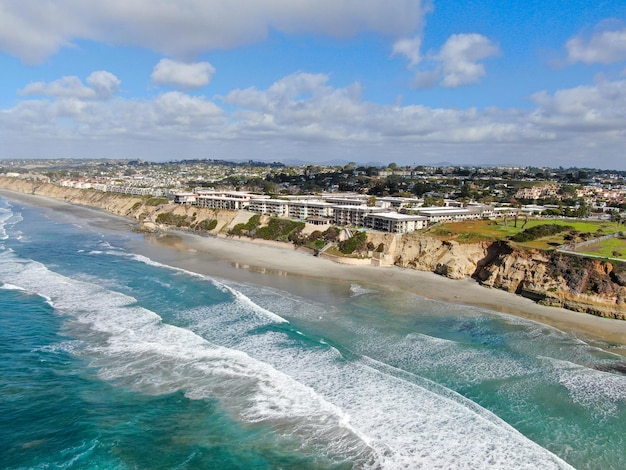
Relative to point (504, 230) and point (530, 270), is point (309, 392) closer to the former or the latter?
point (530, 270)

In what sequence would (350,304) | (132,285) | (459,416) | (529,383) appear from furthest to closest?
(132,285) < (350,304) < (529,383) < (459,416)

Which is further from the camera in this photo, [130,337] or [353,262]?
[353,262]

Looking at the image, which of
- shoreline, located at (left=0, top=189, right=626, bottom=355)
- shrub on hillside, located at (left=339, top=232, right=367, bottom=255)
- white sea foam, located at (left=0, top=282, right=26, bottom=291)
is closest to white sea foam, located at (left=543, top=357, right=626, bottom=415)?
shoreline, located at (left=0, top=189, right=626, bottom=355)

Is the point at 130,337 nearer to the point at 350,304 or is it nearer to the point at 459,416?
the point at 350,304

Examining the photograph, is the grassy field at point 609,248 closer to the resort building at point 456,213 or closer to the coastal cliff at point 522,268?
the coastal cliff at point 522,268

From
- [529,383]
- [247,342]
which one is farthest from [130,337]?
[529,383]
